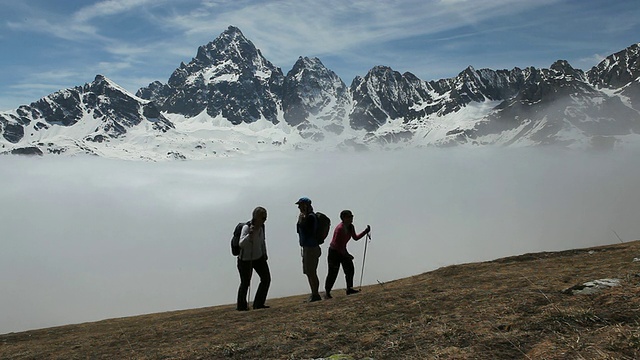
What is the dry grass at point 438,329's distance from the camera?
686 cm

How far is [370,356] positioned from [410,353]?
2.10 feet

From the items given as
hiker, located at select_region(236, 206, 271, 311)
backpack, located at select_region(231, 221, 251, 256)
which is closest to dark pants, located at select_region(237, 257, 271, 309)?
hiker, located at select_region(236, 206, 271, 311)

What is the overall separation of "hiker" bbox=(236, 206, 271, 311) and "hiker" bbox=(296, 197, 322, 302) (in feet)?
4.76

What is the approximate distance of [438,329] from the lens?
27.5 ft

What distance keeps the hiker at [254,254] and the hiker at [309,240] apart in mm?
1449

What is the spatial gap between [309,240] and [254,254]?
202 centimetres

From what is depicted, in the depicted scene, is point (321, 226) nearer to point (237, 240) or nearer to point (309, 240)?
point (309, 240)

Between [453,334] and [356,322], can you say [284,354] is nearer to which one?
[356,322]

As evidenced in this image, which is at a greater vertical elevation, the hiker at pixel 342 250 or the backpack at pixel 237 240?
the backpack at pixel 237 240

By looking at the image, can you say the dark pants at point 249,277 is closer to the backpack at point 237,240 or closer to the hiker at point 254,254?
the hiker at point 254,254

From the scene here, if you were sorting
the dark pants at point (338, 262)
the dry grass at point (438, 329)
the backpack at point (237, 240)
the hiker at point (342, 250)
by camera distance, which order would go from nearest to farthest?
the dry grass at point (438, 329)
the backpack at point (237, 240)
the hiker at point (342, 250)
the dark pants at point (338, 262)

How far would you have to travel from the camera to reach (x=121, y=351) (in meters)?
11.1

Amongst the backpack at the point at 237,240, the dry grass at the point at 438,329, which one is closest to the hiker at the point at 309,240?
the backpack at the point at 237,240

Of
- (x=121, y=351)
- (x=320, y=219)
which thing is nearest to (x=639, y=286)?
(x=320, y=219)
